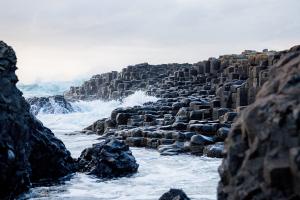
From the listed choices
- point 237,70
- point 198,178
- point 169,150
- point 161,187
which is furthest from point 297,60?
point 237,70

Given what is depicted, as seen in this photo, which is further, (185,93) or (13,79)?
(185,93)

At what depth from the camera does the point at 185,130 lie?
2205cm

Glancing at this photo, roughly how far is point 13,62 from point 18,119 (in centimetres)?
155

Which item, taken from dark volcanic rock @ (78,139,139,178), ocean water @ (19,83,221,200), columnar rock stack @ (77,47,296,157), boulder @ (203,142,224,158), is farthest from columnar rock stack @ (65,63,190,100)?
dark volcanic rock @ (78,139,139,178)

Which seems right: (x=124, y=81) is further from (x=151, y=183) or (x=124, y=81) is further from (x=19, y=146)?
(x=19, y=146)

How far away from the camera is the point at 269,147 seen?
409 centimetres

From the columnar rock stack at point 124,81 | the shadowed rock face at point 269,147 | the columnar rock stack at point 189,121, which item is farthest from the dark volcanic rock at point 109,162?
the columnar rock stack at point 124,81

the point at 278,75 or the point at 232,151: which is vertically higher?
the point at 278,75

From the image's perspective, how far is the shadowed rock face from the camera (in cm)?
392

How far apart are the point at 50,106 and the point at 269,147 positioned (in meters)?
48.8

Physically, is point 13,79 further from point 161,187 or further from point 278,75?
point 278,75

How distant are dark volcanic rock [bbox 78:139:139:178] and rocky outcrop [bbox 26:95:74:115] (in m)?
36.0

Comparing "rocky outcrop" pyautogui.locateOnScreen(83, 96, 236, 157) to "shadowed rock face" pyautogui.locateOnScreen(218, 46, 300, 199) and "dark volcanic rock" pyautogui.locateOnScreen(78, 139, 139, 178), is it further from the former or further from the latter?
"shadowed rock face" pyautogui.locateOnScreen(218, 46, 300, 199)

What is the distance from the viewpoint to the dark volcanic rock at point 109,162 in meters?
13.4
